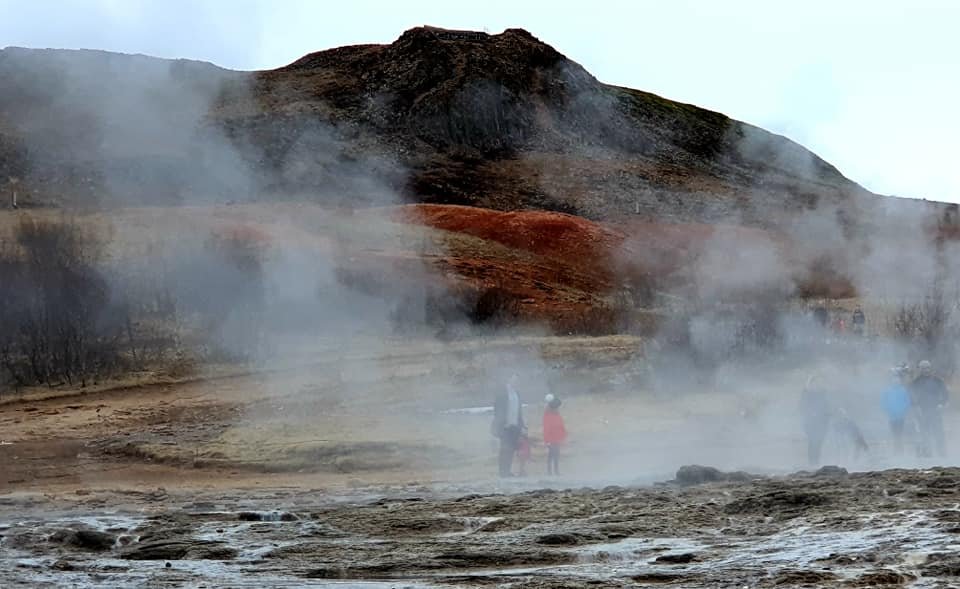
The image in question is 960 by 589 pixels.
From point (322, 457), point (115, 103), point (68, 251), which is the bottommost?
point (322, 457)

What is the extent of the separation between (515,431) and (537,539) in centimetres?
646

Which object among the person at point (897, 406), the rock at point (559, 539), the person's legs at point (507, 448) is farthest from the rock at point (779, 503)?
the person at point (897, 406)

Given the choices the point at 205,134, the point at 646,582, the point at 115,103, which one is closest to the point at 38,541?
the point at 646,582

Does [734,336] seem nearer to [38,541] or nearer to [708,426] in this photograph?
[708,426]

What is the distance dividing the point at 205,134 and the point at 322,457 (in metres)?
10.2

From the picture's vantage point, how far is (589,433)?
68.4ft

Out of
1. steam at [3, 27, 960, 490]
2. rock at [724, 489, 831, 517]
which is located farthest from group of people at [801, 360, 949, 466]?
rock at [724, 489, 831, 517]

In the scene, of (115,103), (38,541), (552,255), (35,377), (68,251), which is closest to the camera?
(38,541)

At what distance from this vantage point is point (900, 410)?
17.2 metres

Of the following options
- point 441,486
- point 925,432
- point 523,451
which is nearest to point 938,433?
point 925,432

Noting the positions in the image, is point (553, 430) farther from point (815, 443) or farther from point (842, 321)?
point (842, 321)

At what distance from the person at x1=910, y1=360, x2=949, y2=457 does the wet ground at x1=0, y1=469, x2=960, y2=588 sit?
337 centimetres

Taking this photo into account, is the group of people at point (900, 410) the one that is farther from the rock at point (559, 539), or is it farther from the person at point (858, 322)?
the rock at point (559, 539)

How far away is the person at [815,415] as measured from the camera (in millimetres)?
17047
